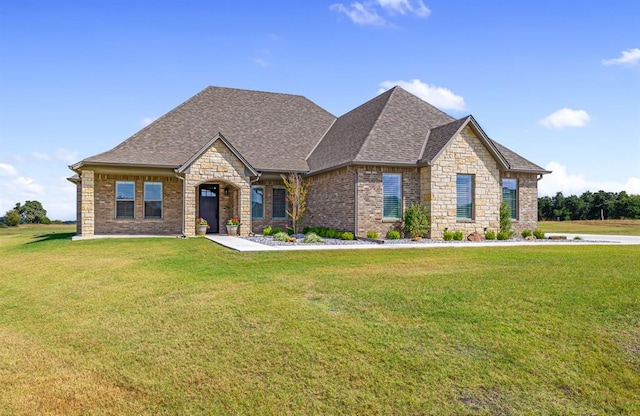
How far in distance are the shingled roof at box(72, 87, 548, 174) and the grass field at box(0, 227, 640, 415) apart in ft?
36.4

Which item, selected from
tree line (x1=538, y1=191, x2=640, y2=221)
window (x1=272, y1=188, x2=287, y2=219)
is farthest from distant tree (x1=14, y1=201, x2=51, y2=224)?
tree line (x1=538, y1=191, x2=640, y2=221)

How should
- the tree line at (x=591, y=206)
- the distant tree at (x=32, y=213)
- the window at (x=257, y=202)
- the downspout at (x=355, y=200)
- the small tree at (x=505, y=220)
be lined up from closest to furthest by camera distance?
1. the downspout at (x=355, y=200)
2. the small tree at (x=505, y=220)
3. the window at (x=257, y=202)
4. the distant tree at (x=32, y=213)
5. the tree line at (x=591, y=206)

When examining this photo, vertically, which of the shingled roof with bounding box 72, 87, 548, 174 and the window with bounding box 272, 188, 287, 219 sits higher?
the shingled roof with bounding box 72, 87, 548, 174

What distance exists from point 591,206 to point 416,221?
41.3 m

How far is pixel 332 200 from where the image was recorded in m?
22.0

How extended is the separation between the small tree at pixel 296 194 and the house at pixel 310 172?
55cm

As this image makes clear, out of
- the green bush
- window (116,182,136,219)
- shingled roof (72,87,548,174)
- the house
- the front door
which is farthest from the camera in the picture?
the front door

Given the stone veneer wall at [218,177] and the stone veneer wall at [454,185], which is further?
the stone veneer wall at [218,177]

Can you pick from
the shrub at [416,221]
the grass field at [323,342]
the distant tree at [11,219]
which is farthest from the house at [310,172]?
the distant tree at [11,219]

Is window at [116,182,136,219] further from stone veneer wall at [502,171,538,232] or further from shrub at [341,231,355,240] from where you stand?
stone veneer wall at [502,171,538,232]

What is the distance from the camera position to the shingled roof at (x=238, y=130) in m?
22.6

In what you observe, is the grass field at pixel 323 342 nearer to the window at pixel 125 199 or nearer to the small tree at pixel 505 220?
the small tree at pixel 505 220

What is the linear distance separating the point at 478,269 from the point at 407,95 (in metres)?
16.1

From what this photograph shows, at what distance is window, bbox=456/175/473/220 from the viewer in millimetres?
20587
